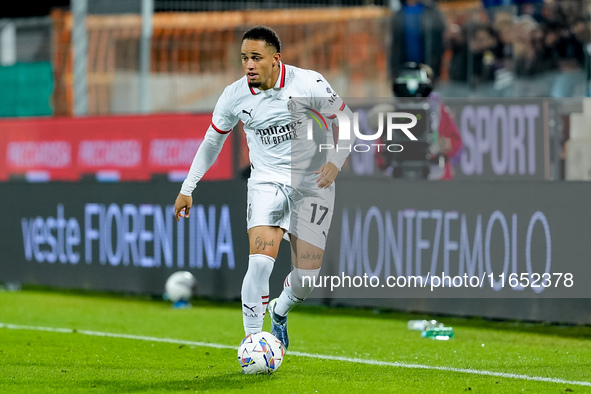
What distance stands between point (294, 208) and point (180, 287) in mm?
4643

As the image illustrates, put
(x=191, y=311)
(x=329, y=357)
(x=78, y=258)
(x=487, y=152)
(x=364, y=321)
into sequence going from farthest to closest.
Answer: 1. (x=78, y=258)
2. (x=487, y=152)
3. (x=191, y=311)
4. (x=364, y=321)
5. (x=329, y=357)

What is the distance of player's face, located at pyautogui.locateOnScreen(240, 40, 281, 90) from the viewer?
297 inches

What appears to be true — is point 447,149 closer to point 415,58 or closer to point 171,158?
point 415,58

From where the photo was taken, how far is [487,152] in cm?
1301

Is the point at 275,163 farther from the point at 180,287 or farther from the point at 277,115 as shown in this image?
the point at 180,287

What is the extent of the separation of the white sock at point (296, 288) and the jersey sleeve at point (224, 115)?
105cm


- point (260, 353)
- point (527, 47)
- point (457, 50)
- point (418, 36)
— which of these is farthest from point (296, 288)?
point (418, 36)

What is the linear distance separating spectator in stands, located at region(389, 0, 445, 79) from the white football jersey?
702 centimetres

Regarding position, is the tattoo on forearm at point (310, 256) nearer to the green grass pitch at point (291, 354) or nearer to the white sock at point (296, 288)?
the white sock at point (296, 288)

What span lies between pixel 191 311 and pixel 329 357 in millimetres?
3609

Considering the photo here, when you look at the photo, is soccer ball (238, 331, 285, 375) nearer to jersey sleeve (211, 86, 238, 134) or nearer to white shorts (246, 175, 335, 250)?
white shorts (246, 175, 335, 250)

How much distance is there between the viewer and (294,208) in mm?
7930

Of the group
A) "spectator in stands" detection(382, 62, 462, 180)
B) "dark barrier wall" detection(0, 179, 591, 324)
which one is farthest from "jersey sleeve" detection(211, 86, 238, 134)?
"spectator in stands" detection(382, 62, 462, 180)

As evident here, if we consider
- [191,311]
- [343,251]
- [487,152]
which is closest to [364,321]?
[343,251]
